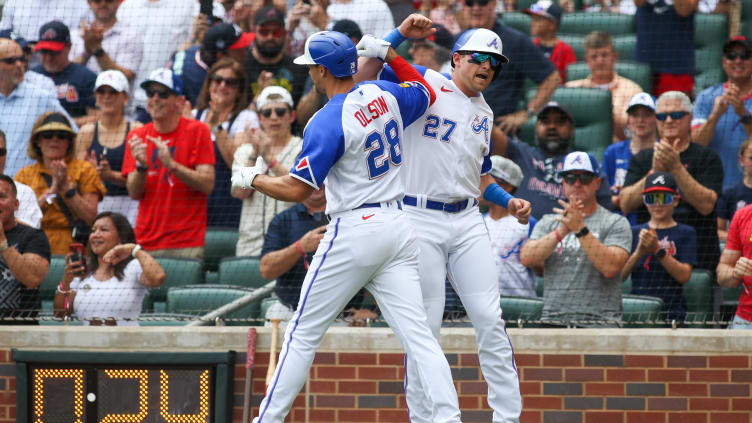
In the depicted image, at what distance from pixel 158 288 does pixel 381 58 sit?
8.67 ft

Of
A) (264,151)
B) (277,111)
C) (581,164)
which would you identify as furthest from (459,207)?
(277,111)

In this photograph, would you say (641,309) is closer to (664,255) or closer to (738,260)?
(664,255)

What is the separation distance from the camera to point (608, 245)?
5.41m

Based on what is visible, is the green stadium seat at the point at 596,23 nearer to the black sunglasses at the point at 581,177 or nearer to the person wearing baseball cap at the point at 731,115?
the person wearing baseball cap at the point at 731,115

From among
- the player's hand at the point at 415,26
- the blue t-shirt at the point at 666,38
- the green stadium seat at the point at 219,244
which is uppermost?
the blue t-shirt at the point at 666,38

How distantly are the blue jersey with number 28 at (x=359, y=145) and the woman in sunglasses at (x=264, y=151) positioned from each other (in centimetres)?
254

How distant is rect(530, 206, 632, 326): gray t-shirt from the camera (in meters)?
5.33

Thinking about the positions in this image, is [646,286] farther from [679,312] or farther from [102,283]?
[102,283]

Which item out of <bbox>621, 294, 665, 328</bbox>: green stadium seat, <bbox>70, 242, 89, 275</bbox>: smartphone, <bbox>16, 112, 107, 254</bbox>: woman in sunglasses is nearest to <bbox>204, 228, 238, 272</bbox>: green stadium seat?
<bbox>16, 112, 107, 254</bbox>: woman in sunglasses

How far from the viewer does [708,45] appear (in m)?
8.23

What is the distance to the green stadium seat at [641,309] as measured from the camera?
5.29 metres

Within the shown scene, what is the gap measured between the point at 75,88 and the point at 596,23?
15.6ft

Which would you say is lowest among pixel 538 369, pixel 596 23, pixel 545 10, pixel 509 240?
pixel 538 369

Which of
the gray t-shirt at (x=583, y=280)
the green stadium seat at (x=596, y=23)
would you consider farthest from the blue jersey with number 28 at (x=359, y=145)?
the green stadium seat at (x=596, y=23)
